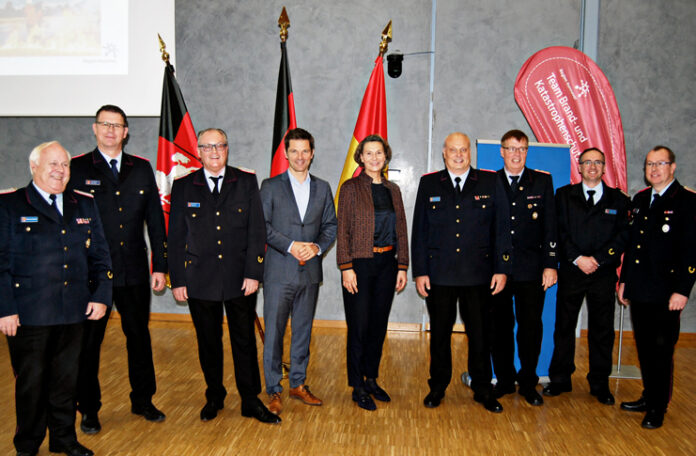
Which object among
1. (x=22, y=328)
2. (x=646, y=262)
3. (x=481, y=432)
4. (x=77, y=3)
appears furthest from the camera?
(x=77, y=3)

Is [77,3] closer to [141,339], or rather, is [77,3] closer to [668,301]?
[141,339]

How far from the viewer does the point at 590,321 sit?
10.3ft

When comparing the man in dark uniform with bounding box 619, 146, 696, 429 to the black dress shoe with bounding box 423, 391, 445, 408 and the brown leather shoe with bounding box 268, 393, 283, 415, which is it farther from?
the brown leather shoe with bounding box 268, 393, 283, 415

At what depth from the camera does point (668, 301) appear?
2.67 metres

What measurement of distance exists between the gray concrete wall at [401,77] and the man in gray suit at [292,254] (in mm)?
1984

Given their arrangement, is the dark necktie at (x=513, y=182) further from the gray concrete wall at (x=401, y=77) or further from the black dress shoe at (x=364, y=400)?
the gray concrete wall at (x=401, y=77)

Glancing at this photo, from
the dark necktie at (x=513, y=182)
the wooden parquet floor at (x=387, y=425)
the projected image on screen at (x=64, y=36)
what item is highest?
the projected image on screen at (x=64, y=36)

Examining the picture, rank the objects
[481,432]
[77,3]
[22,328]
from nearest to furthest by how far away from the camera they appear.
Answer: [22,328]
[481,432]
[77,3]

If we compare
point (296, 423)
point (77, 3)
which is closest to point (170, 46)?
point (77, 3)

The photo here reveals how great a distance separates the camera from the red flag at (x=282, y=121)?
383 cm

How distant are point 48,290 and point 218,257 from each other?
80cm

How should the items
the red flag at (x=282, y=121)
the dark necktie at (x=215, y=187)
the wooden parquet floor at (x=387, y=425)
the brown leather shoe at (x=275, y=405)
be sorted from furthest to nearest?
1. the red flag at (x=282, y=121)
2. the brown leather shoe at (x=275, y=405)
3. the dark necktie at (x=215, y=187)
4. the wooden parquet floor at (x=387, y=425)

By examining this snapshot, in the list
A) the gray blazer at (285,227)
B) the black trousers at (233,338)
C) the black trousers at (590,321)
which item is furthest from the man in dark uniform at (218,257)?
the black trousers at (590,321)

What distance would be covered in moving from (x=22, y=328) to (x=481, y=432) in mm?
2369
